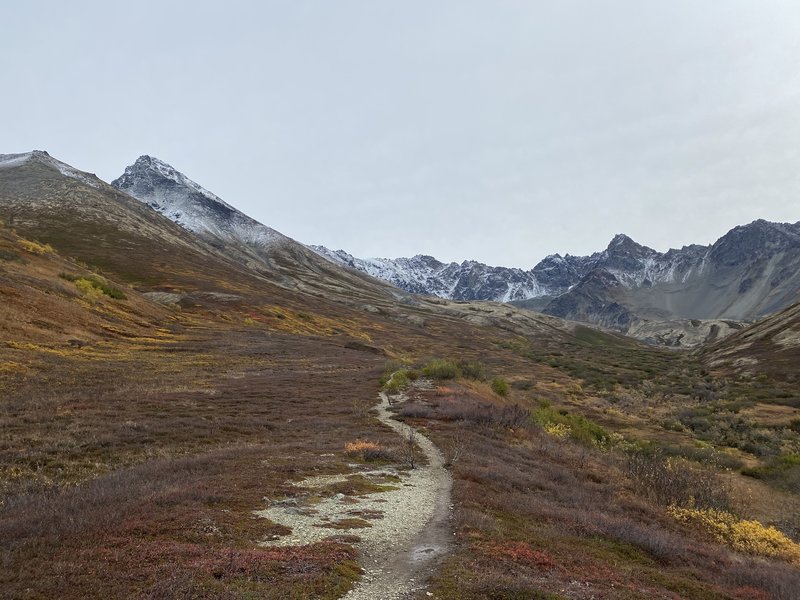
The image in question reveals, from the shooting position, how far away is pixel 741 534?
58.9 feet

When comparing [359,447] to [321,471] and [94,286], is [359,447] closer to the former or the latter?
[321,471]

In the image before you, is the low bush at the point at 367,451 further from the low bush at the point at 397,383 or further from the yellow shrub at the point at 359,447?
the low bush at the point at 397,383

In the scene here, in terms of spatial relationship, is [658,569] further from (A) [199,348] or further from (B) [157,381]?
(A) [199,348]

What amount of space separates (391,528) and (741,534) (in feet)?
44.8

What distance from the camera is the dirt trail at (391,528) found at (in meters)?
9.53

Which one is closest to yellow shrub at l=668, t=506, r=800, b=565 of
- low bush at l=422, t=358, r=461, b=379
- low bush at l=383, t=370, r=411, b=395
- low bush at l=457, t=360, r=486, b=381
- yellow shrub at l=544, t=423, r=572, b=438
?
yellow shrub at l=544, t=423, r=572, b=438

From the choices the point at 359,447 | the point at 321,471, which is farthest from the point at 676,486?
the point at 321,471

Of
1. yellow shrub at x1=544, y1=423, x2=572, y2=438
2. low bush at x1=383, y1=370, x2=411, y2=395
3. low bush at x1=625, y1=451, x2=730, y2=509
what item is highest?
low bush at x1=625, y1=451, x2=730, y2=509

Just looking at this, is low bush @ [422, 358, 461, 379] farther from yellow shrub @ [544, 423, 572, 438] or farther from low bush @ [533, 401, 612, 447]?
yellow shrub @ [544, 423, 572, 438]

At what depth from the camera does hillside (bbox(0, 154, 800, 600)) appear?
9.37m

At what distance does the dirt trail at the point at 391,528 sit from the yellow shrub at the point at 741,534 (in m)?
9.63

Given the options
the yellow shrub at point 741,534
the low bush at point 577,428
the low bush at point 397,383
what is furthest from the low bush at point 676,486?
the low bush at point 397,383

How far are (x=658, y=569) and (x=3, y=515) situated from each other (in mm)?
15851

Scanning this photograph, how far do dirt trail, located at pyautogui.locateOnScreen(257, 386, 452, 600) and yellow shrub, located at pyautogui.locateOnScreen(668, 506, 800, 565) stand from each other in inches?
379
